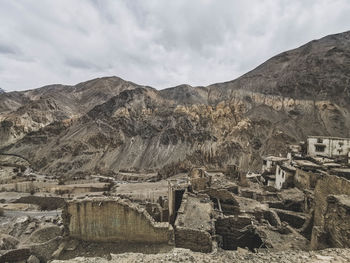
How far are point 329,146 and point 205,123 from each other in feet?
99.1

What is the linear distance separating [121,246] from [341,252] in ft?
24.4

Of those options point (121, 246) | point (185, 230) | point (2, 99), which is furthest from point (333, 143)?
point (2, 99)

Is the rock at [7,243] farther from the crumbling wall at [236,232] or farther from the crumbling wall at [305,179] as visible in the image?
the crumbling wall at [305,179]

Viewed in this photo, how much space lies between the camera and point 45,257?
963cm

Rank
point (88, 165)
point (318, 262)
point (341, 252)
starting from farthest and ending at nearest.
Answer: point (88, 165)
point (341, 252)
point (318, 262)

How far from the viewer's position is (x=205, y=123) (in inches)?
2157

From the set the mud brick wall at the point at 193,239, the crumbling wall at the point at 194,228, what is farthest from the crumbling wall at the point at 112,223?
the crumbling wall at the point at 194,228

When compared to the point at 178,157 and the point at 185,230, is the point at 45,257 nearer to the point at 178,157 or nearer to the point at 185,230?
the point at 185,230

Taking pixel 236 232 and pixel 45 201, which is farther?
pixel 45 201

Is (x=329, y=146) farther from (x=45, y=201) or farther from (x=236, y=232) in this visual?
(x=45, y=201)

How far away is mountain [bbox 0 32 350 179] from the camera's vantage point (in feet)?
155

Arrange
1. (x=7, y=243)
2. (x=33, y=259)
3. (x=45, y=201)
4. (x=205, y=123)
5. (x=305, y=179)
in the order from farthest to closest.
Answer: (x=205, y=123), (x=45, y=201), (x=305, y=179), (x=7, y=243), (x=33, y=259)

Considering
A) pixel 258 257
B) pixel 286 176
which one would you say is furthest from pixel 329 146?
pixel 258 257

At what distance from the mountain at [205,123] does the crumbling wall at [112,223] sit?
35.0 metres
